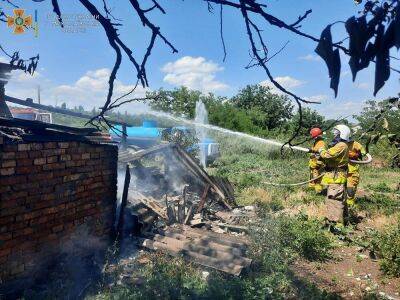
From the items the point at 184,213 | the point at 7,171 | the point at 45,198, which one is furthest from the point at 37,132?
the point at 184,213

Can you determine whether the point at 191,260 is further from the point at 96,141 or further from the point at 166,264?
the point at 96,141

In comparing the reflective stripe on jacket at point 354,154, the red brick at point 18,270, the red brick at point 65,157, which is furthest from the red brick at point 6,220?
the reflective stripe on jacket at point 354,154

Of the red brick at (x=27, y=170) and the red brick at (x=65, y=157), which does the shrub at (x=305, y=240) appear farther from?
the red brick at (x=27, y=170)

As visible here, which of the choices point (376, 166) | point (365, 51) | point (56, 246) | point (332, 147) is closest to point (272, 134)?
point (376, 166)

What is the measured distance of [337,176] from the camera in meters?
7.71

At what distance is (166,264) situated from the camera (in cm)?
502

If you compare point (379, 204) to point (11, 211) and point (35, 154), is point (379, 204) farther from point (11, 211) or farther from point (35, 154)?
point (11, 211)

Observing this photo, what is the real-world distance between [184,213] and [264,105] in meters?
28.6

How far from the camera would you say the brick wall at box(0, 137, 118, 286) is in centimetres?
388

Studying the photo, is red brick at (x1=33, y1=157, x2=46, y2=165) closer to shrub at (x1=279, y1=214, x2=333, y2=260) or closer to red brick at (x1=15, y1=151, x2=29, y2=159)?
red brick at (x1=15, y1=151, x2=29, y2=159)

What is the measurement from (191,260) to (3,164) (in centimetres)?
274

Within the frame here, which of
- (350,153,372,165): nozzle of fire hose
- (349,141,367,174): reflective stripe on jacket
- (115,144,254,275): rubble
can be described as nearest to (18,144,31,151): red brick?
(115,144,254,275): rubble

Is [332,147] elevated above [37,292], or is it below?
above

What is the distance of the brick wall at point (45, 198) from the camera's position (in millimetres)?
3881
